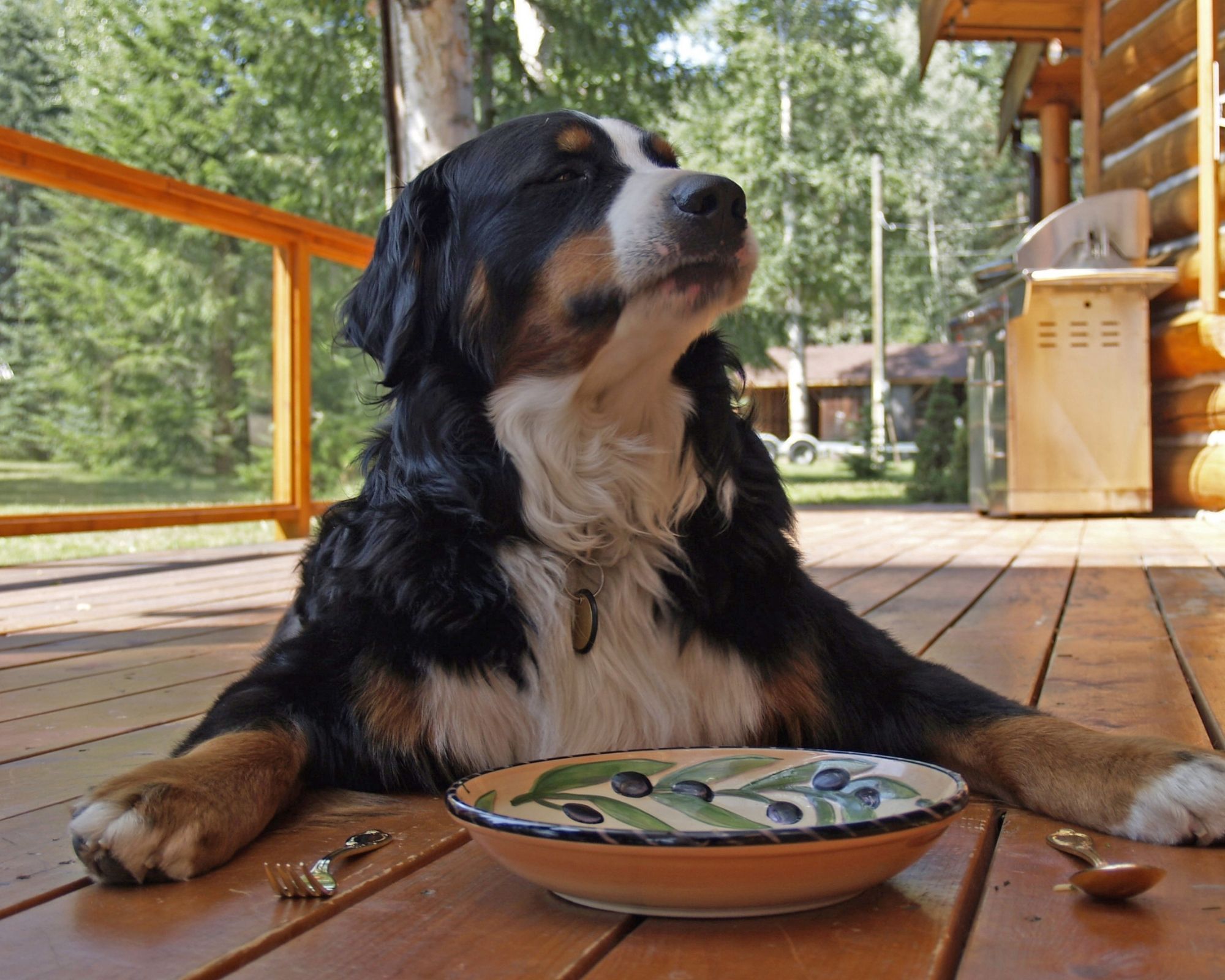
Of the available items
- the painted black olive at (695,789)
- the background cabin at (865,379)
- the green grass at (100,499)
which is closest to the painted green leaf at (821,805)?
the painted black olive at (695,789)

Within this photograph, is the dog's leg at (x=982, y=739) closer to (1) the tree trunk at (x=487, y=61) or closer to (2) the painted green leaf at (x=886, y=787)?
(2) the painted green leaf at (x=886, y=787)

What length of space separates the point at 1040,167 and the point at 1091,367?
6.20 metres

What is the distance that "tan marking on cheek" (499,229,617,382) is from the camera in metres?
2.09

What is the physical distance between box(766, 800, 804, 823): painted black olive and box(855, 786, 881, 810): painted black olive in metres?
0.08

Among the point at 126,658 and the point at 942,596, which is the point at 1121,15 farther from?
the point at 126,658

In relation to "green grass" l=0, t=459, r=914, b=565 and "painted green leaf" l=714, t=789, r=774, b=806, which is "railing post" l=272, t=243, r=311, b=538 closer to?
"green grass" l=0, t=459, r=914, b=565

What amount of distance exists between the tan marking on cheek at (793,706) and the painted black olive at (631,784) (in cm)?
42

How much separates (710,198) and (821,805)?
3.43ft

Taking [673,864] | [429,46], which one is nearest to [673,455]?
[673,864]

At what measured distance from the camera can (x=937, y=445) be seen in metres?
14.9

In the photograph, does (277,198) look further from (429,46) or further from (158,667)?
(158,667)

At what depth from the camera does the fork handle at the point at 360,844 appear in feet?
4.92

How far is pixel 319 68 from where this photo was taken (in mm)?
17547

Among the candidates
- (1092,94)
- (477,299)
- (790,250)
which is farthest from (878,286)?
(477,299)
